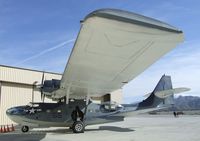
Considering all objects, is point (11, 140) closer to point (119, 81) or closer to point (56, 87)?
point (56, 87)

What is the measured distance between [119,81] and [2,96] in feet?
53.9

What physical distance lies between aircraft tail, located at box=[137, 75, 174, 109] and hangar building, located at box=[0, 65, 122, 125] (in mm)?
12186

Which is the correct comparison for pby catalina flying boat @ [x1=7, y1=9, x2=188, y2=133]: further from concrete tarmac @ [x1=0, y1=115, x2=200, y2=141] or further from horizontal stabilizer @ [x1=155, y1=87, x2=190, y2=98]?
concrete tarmac @ [x1=0, y1=115, x2=200, y2=141]

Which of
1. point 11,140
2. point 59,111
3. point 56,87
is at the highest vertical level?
point 56,87

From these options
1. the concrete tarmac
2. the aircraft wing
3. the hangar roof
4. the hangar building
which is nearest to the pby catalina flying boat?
the aircraft wing

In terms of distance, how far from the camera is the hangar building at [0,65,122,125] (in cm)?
3095

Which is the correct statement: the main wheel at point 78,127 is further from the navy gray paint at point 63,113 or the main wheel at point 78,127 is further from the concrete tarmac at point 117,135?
the navy gray paint at point 63,113

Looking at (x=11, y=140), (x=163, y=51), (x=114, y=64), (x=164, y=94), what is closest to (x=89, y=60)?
(x=114, y=64)

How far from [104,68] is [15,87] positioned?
19.7 m

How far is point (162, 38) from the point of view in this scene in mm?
9273

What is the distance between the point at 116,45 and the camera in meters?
10.5

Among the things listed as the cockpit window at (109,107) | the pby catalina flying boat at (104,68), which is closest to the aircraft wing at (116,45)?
the pby catalina flying boat at (104,68)

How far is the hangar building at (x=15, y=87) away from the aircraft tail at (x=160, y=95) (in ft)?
40.0

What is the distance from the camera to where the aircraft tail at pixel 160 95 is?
25.2 m
